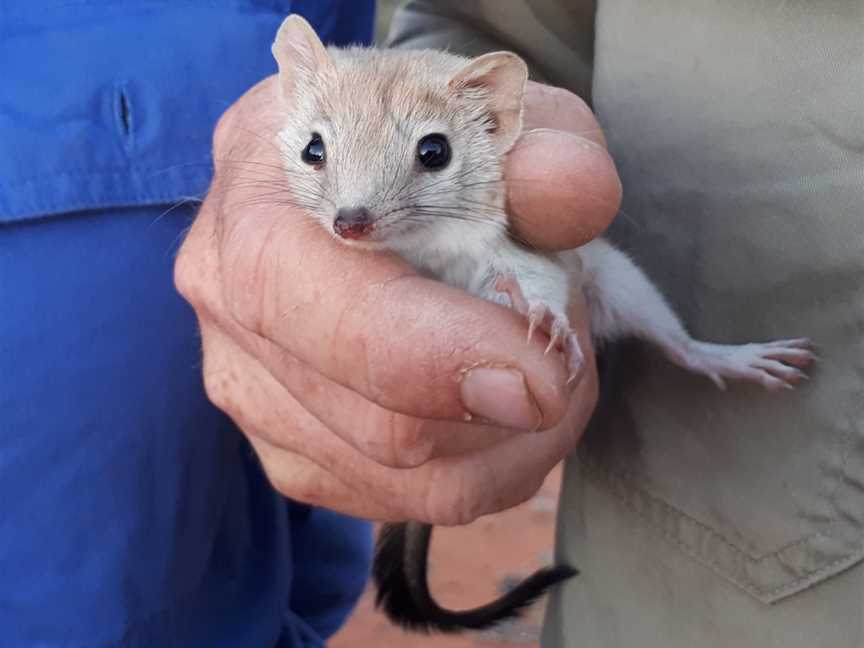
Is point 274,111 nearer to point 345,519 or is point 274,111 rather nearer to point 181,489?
point 181,489

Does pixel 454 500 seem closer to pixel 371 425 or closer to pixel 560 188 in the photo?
pixel 371 425

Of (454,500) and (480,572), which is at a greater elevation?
(454,500)

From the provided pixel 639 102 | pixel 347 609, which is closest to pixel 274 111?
pixel 639 102

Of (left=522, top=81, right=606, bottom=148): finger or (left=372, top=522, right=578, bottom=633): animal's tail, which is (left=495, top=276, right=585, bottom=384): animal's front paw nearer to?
(left=522, top=81, right=606, bottom=148): finger

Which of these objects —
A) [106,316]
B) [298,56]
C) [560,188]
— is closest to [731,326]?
[560,188]

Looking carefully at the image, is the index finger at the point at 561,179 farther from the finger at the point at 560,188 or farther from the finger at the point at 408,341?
the finger at the point at 408,341

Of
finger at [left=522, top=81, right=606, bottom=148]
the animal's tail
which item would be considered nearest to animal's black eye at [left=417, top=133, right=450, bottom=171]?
finger at [left=522, top=81, right=606, bottom=148]

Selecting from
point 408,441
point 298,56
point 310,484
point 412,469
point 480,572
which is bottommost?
point 480,572

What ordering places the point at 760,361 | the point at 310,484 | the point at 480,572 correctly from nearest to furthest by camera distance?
the point at 760,361
the point at 310,484
the point at 480,572
